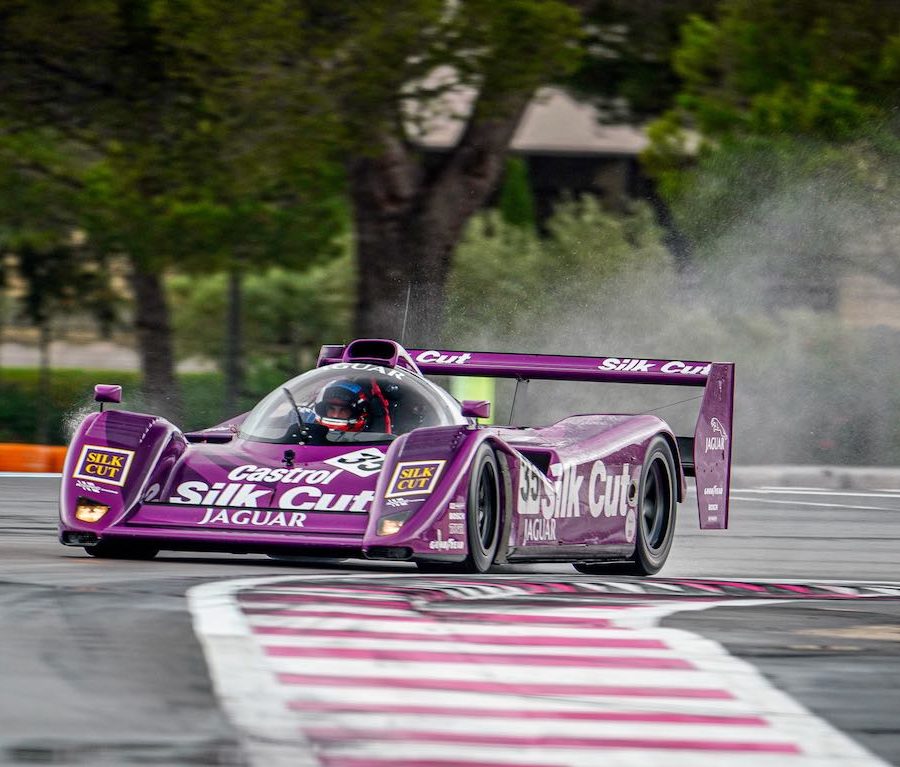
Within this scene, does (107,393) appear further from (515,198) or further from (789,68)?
(515,198)

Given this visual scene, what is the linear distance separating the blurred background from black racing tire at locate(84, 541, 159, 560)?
8.91 meters

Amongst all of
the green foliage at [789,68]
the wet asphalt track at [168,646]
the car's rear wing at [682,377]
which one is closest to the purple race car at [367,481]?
the wet asphalt track at [168,646]

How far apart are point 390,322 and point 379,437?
1049 centimetres

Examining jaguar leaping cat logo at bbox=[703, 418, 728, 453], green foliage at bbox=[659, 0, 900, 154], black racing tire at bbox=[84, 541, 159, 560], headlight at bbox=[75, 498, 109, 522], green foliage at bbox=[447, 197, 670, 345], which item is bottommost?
black racing tire at bbox=[84, 541, 159, 560]

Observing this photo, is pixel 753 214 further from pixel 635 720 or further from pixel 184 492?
pixel 635 720

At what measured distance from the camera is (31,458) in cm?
1775

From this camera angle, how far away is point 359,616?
691 centimetres

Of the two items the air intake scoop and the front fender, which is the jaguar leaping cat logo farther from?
the front fender

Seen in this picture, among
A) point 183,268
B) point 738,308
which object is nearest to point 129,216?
point 183,268

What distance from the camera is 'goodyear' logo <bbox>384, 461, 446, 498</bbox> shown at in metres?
8.70

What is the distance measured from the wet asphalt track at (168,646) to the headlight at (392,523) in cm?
44

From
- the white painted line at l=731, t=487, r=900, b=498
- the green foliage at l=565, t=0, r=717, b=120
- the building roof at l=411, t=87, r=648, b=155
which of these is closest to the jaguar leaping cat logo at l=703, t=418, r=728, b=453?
the white painted line at l=731, t=487, r=900, b=498

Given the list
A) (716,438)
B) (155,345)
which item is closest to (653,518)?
(716,438)

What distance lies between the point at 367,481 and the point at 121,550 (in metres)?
1.30
